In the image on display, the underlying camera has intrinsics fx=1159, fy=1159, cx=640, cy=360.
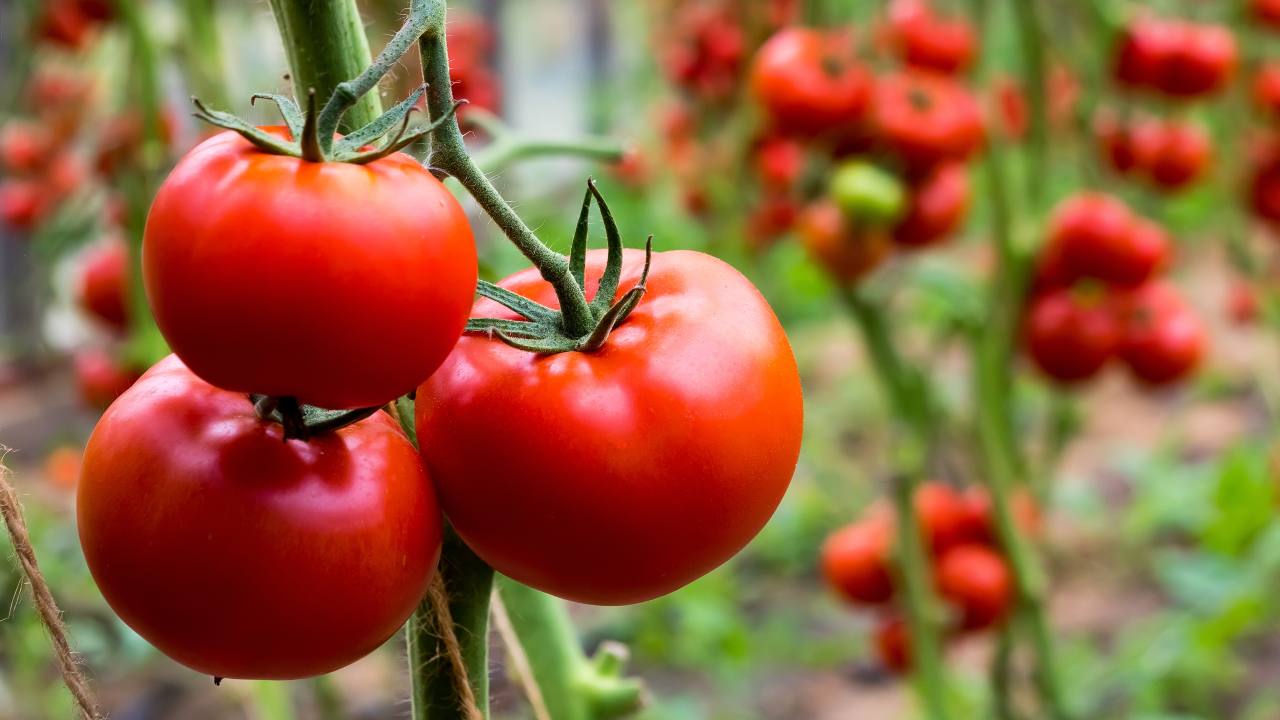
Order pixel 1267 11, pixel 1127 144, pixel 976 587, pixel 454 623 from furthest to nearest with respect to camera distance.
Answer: pixel 1267 11 → pixel 1127 144 → pixel 976 587 → pixel 454 623

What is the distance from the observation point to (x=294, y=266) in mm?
268

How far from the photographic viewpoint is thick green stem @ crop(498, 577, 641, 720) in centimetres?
47

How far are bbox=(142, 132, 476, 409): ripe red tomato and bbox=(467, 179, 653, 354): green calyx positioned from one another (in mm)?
49

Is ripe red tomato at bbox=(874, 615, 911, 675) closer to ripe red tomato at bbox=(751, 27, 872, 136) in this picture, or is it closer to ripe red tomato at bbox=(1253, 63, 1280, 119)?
ripe red tomato at bbox=(751, 27, 872, 136)

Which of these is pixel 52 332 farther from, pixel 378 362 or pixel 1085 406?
pixel 378 362

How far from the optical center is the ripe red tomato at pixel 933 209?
1244mm

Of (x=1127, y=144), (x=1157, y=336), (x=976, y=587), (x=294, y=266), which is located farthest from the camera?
(x=1127, y=144)

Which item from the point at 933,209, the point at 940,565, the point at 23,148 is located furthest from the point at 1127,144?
the point at 23,148

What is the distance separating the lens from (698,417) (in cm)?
33

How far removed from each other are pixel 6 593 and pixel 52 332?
194 centimetres

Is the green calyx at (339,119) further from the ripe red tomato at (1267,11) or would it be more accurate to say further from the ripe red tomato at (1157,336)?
the ripe red tomato at (1267,11)

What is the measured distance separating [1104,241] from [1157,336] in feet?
0.74

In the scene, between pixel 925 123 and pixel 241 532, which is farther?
pixel 925 123

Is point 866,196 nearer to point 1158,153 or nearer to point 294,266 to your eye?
point 1158,153
